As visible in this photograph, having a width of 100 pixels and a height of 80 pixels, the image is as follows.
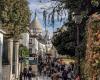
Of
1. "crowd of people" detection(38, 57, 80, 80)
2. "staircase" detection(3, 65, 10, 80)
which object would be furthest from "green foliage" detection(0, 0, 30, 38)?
"crowd of people" detection(38, 57, 80, 80)

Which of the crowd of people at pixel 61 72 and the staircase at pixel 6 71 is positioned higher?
the staircase at pixel 6 71

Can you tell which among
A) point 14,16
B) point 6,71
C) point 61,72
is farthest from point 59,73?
point 14,16

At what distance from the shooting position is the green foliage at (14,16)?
31.5 metres

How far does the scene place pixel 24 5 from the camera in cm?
3562

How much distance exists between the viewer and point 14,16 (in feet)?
110

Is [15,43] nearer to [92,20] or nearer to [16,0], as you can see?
[16,0]

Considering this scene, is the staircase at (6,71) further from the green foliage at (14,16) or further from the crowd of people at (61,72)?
the crowd of people at (61,72)

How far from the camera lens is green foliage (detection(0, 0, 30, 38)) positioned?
104 ft

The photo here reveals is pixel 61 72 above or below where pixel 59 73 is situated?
below

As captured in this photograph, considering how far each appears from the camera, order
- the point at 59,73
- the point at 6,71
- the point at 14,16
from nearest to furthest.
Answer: the point at 14,16 < the point at 6,71 < the point at 59,73

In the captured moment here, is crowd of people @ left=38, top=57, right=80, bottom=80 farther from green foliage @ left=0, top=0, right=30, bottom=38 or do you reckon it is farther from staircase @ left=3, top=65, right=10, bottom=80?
green foliage @ left=0, top=0, right=30, bottom=38

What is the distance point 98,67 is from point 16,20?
1057 inches

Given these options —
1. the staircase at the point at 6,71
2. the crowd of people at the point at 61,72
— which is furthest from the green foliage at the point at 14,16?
the crowd of people at the point at 61,72

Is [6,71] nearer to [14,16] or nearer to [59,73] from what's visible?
[14,16]
